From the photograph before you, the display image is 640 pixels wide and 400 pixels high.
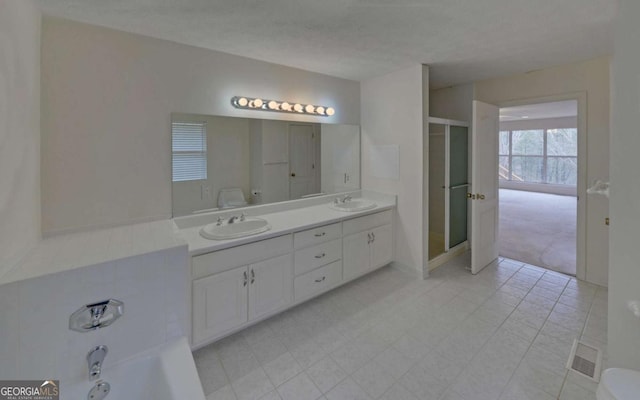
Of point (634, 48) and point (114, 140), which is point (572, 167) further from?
point (114, 140)

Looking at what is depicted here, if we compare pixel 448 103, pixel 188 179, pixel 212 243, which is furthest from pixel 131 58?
pixel 448 103

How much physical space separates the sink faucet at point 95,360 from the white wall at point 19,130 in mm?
358

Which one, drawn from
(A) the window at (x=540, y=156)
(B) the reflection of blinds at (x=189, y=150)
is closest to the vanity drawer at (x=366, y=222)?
(B) the reflection of blinds at (x=189, y=150)

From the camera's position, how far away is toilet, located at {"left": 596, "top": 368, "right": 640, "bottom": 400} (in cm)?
114

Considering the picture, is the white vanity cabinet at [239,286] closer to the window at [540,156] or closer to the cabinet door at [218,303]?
the cabinet door at [218,303]

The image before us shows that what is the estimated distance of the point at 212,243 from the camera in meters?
2.04

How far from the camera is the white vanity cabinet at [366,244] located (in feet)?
9.63

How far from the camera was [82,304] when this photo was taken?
4.39 feet

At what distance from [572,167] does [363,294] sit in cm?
992

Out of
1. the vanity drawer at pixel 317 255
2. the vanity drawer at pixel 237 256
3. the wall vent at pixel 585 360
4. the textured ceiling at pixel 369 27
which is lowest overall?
the wall vent at pixel 585 360

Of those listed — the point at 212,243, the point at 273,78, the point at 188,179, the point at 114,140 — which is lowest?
the point at 212,243

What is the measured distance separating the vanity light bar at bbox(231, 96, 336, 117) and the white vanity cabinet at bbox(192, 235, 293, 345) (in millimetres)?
1269

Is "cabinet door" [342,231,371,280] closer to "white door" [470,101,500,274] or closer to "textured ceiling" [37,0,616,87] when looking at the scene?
"white door" [470,101,500,274]

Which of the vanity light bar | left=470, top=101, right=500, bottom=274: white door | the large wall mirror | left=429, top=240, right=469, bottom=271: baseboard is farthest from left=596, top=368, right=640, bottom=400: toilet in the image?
the vanity light bar
